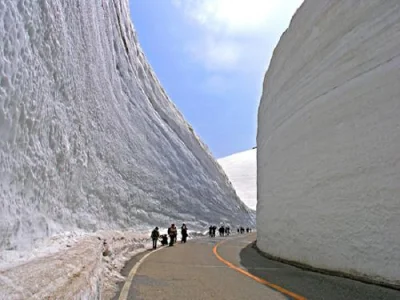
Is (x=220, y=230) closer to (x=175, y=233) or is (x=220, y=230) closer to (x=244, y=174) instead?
(x=175, y=233)

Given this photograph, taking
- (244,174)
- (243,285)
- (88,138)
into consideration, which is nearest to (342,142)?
(243,285)

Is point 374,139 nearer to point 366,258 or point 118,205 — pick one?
point 366,258

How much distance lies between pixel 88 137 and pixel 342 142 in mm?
13556

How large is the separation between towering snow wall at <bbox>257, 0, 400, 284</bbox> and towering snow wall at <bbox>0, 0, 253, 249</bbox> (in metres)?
6.22

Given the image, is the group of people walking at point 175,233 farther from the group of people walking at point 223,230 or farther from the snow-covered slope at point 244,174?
the snow-covered slope at point 244,174

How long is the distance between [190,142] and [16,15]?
36.9 meters

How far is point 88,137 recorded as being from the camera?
2005 cm

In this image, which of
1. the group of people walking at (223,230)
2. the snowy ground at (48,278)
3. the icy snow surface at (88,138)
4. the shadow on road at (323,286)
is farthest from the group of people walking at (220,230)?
the snowy ground at (48,278)

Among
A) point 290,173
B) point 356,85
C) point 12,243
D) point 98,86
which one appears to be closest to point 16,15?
point 12,243

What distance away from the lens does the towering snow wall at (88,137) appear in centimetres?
750

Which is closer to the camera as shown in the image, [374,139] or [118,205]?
[374,139]

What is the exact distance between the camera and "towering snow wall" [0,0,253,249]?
7496 mm

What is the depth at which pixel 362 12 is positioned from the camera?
9.17m

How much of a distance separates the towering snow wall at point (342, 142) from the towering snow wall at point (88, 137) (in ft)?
20.4
